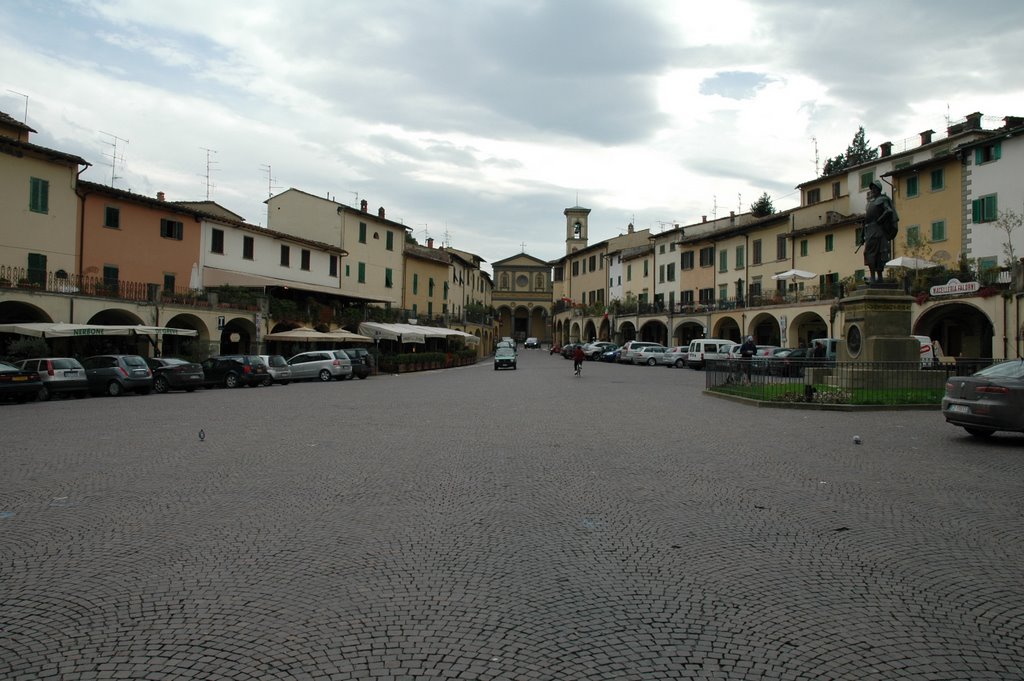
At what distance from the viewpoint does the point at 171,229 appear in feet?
116

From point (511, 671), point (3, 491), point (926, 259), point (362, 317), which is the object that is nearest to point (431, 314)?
point (362, 317)

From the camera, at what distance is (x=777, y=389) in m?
18.4

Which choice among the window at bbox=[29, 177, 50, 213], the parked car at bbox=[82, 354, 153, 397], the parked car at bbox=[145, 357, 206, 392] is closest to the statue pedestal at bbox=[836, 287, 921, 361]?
the parked car at bbox=[145, 357, 206, 392]

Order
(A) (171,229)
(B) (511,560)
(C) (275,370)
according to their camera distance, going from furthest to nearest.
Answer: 1. (A) (171,229)
2. (C) (275,370)
3. (B) (511,560)

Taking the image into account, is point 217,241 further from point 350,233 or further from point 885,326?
point 885,326

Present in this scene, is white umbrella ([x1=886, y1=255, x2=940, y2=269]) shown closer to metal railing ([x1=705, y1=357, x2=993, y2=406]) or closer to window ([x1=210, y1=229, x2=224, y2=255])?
metal railing ([x1=705, y1=357, x2=993, y2=406])

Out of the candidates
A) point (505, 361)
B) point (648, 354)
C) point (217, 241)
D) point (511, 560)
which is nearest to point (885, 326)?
point (511, 560)

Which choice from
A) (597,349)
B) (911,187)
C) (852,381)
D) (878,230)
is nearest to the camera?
(852,381)

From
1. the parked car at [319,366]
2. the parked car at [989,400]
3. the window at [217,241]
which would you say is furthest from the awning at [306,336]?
the parked car at [989,400]

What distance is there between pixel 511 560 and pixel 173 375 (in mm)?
23157

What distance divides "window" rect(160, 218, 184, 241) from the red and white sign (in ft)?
116

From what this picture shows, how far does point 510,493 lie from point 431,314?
55.3 m

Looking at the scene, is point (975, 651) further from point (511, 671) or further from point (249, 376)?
point (249, 376)

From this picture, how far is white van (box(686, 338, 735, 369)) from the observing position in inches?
1641
